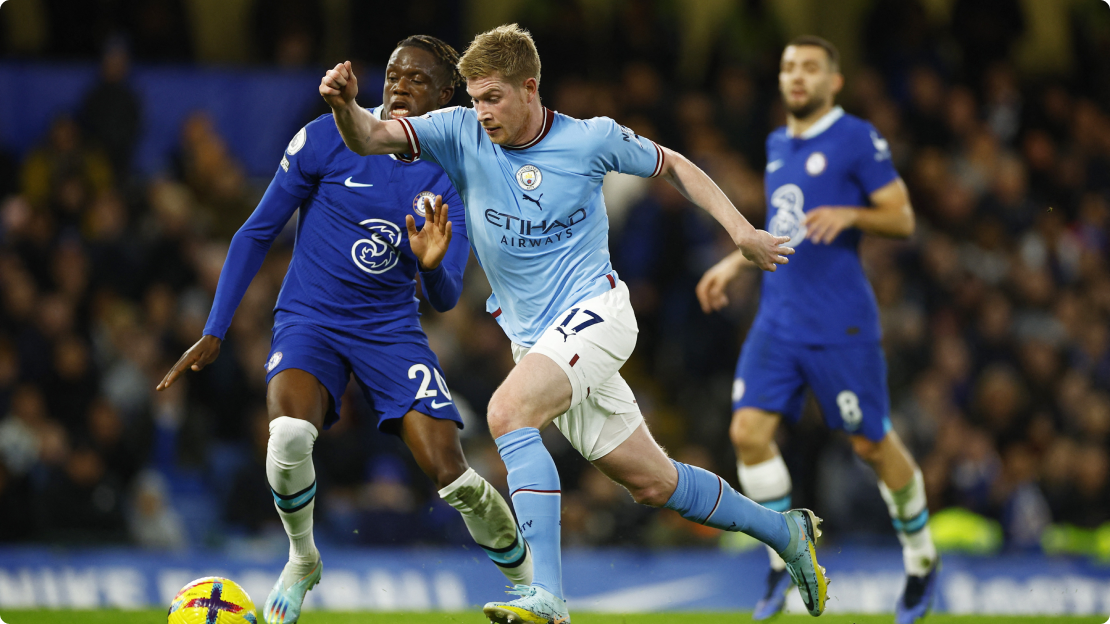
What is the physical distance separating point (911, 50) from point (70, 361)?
30.5 ft

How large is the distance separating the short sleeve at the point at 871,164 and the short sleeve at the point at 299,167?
10.0 ft

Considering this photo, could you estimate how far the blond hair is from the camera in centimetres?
456

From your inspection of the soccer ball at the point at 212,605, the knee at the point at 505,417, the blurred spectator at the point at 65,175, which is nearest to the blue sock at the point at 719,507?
the knee at the point at 505,417

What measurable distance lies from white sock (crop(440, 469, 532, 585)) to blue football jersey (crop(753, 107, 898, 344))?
2.01 meters

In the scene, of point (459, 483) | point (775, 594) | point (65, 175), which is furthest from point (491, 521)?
point (65, 175)

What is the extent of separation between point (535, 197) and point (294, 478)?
1.72m

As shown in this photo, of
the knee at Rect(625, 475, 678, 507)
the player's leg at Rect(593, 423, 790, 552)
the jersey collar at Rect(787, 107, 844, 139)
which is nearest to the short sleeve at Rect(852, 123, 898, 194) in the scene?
the jersey collar at Rect(787, 107, 844, 139)

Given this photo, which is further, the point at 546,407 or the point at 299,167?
the point at 299,167

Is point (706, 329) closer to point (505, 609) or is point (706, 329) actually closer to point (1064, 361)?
point (1064, 361)

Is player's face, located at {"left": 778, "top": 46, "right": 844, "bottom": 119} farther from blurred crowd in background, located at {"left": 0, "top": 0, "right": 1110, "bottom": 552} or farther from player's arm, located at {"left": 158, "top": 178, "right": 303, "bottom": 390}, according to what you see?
blurred crowd in background, located at {"left": 0, "top": 0, "right": 1110, "bottom": 552}

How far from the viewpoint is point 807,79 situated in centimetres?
674

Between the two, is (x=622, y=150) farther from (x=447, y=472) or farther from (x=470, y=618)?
(x=470, y=618)

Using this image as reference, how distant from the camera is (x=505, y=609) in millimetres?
3982

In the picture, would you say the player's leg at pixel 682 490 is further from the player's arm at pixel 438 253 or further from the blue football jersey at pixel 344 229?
the blue football jersey at pixel 344 229
